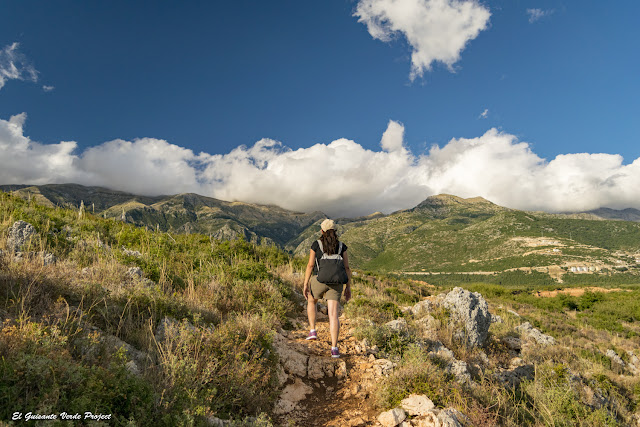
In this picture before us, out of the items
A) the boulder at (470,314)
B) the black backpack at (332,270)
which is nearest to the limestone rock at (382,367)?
the black backpack at (332,270)

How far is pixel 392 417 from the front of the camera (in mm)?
3957

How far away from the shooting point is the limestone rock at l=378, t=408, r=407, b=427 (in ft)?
12.9

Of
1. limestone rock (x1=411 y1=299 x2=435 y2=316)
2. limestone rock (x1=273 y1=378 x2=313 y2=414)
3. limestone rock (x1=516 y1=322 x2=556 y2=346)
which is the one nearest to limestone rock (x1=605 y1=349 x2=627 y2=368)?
limestone rock (x1=516 y1=322 x2=556 y2=346)

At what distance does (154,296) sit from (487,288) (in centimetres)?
5109

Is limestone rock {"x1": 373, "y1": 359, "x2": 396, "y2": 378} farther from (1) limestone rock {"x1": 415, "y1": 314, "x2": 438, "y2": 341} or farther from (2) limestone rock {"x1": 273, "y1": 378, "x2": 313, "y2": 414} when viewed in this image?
(1) limestone rock {"x1": 415, "y1": 314, "x2": 438, "y2": 341}

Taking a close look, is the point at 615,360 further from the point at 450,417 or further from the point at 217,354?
the point at 217,354

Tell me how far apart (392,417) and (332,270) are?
8.62 feet

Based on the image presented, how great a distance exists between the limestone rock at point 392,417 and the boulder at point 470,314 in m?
4.90

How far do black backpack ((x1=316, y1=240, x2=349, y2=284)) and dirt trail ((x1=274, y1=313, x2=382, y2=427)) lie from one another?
1.54 metres

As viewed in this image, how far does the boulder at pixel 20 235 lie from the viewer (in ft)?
21.1

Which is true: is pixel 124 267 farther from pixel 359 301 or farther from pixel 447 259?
pixel 447 259

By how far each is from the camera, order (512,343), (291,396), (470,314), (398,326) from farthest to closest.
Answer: (512,343), (470,314), (398,326), (291,396)

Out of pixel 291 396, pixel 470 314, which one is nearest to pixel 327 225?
pixel 291 396

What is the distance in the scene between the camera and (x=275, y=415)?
422 centimetres
